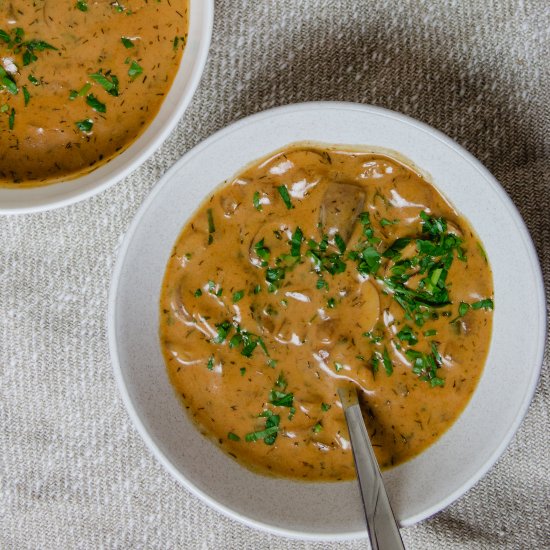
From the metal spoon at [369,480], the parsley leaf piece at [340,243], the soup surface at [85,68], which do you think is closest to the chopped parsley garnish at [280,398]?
the metal spoon at [369,480]

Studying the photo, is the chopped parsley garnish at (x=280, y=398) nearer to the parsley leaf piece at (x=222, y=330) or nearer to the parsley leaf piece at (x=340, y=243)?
the parsley leaf piece at (x=222, y=330)

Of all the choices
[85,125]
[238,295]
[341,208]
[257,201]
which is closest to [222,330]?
[238,295]

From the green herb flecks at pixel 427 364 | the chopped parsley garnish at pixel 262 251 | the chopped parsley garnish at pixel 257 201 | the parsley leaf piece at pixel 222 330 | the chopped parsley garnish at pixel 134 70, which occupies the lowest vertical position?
the parsley leaf piece at pixel 222 330

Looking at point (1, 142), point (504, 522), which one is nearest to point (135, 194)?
point (1, 142)

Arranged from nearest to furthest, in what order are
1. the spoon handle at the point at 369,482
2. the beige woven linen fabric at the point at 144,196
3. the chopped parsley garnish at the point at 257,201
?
the spoon handle at the point at 369,482 → the chopped parsley garnish at the point at 257,201 → the beige woven linen fabric at the point at 144,196

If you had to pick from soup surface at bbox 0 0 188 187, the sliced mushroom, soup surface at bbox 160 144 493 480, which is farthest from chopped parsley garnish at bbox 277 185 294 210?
soup surface at bbox 0 0 188 187

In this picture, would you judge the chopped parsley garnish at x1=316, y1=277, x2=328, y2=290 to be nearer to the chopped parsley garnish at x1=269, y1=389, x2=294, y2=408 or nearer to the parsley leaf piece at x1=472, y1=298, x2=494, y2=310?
the chopped parsley garnish at x1=269, y1=389, x2=294, y2=408

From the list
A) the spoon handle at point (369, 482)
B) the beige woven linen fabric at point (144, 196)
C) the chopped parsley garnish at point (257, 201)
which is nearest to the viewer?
the spoon handle at point (369, 482)

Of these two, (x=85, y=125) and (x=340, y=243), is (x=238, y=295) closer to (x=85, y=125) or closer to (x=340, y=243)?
(x=340, y=243)
